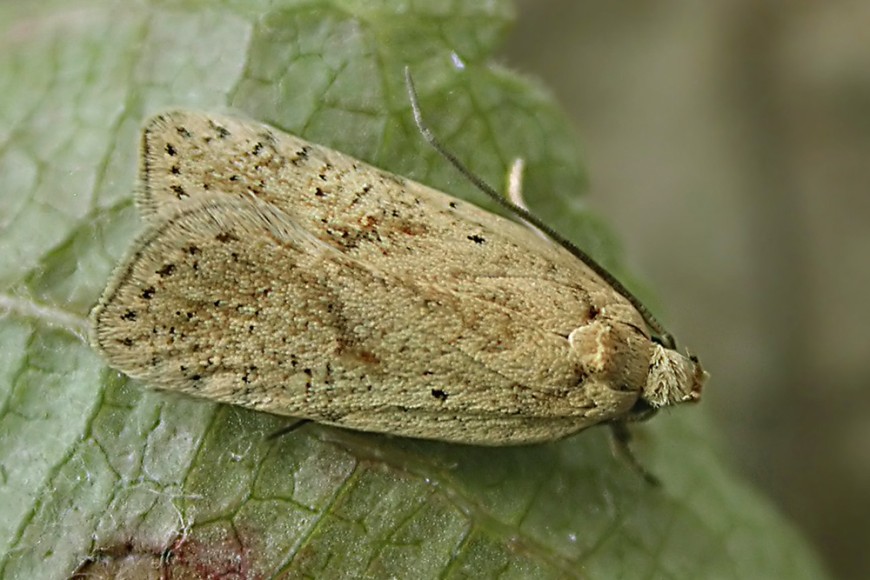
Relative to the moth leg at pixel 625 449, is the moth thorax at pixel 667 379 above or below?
above

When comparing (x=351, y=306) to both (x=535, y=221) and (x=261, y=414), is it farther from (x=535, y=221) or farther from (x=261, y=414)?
(x=535, y=221)

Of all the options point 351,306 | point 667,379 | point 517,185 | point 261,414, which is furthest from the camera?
point 517,185

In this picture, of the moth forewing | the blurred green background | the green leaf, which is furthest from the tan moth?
the blurred green background

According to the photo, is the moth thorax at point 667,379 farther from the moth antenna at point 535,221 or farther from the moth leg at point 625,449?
the moth leg at point 625,449

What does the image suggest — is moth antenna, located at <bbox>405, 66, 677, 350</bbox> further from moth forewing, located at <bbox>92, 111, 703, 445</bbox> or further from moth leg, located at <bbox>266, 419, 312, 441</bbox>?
moth leg, located at <bbox>266, 419, 312, 441</bbox>

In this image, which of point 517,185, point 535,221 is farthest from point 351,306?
point 517,185

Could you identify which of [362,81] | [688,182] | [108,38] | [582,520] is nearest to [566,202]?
[362,81]

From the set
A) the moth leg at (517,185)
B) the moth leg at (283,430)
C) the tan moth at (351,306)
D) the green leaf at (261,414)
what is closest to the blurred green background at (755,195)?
the green leaf at (261,414)
